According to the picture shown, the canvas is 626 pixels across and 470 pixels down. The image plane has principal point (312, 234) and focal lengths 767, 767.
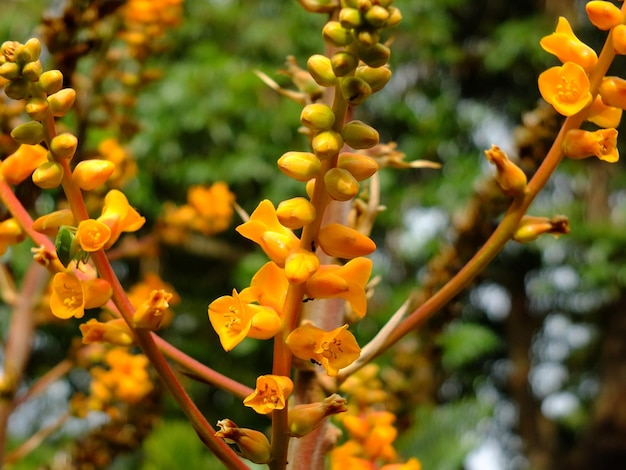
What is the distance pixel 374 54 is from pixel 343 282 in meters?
0.09

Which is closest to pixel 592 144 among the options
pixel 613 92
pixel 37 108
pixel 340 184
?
pixel 613 92

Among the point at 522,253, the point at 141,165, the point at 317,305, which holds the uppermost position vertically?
the point at 317,305

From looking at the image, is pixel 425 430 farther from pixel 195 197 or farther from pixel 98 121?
pixel 98 121

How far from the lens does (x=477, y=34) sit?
4.23 metres

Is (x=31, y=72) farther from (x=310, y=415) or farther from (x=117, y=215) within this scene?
(x=310, y=415)

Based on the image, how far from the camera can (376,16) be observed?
262mm

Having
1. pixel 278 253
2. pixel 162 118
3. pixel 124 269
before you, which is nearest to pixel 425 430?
pixel 278 253

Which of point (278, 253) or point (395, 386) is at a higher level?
point (278, 253)

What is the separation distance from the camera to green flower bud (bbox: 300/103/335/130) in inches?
10.8

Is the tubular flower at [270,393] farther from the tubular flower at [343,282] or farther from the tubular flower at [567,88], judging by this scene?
the tubular flower at [567,88]

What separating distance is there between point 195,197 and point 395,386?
0.37m

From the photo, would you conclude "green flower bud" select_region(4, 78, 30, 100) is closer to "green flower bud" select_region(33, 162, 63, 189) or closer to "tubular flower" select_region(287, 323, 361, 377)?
"green flower bud" select_region(33, 162, 63, 189)

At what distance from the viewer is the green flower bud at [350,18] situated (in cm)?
26

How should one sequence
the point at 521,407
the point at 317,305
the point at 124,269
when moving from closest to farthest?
the point at 317,305 → the point at 124,269 → the point at 521,407
